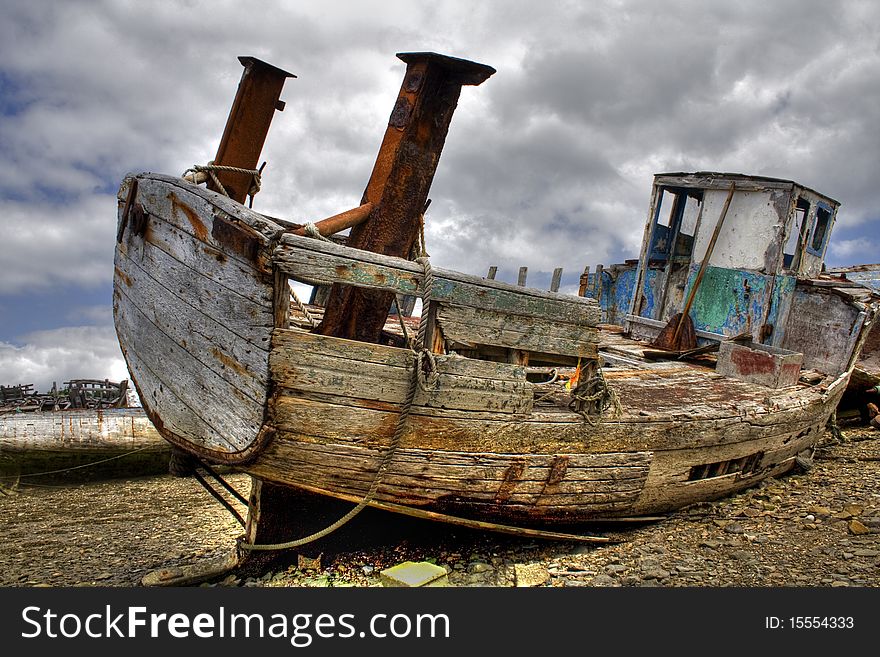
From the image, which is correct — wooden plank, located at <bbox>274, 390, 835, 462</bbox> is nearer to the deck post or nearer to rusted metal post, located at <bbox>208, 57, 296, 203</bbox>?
the deck post

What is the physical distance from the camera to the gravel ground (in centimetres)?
487

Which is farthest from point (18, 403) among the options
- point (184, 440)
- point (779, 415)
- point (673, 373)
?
point (779, 415)

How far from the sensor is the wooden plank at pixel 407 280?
3.75 meters

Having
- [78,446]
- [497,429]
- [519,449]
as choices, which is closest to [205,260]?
[497,429]

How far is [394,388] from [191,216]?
1836 mm

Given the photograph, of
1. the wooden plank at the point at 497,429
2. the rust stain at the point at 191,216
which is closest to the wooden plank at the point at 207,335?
the wooden plank at the point at 497,429

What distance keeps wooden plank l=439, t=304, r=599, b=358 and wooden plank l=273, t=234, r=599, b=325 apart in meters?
0.06

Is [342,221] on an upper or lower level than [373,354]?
upper

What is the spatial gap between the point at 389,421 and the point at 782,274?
763cm

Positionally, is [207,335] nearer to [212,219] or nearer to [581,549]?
[212,219]

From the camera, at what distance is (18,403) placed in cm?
1404

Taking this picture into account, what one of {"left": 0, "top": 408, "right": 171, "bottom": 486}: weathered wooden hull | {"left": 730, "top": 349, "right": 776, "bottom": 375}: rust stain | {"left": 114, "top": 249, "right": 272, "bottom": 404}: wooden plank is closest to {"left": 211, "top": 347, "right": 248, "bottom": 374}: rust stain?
{"left": 114, "top": 249, "right": 272, "bottom": 404}: wooden plank

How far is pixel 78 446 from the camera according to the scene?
1130cm

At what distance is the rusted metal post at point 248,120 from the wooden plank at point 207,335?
46.1 inches
